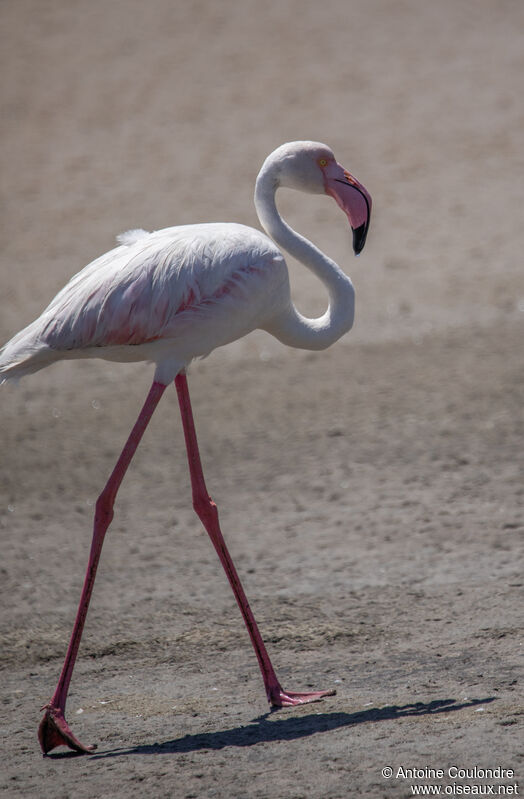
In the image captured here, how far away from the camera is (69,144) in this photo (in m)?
16.2

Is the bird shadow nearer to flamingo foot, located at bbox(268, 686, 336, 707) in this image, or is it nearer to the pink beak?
flamingo foot, located at bbox(268, 686, 336, 707)

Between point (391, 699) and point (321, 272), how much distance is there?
1907 millimetres

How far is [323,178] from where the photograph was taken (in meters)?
5.26

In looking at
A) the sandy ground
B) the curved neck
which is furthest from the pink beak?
the sandy ground

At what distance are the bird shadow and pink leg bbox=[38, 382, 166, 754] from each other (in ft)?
0.26

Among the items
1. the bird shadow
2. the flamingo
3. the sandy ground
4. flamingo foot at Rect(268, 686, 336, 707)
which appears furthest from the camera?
the flamingo

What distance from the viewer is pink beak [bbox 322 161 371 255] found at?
5.26 meters

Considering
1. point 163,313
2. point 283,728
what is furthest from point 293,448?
point 283,728

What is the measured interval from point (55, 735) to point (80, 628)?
443 mm

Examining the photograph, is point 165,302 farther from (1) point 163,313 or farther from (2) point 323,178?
(2) point 323,178

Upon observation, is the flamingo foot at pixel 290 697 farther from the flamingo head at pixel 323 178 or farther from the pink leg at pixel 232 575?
the flamingo head at pixel 323 178

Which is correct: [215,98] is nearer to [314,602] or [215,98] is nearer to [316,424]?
[316,424]

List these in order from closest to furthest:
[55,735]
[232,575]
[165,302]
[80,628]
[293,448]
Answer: [55,735] < [80,628] < [165,302] < [232,575] < [293,448]

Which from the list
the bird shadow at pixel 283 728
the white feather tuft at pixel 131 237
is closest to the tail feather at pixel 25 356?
the white feather tuft at pixel 131 237
